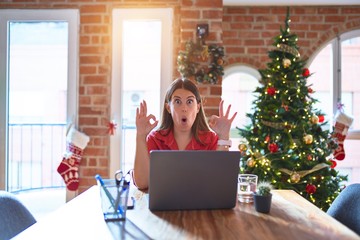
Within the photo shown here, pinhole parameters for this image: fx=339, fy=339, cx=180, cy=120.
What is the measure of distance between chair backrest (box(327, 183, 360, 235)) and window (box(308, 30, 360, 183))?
97.8 inches

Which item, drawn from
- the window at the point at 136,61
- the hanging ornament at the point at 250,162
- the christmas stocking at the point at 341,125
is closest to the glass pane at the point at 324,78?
the christmas stocking at the point at 341,125

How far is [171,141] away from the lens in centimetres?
171

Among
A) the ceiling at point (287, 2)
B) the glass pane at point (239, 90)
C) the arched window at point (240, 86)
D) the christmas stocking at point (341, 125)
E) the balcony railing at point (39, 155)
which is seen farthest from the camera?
the balcony railing at point (39, 155)

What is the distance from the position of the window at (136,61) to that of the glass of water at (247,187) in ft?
5.91

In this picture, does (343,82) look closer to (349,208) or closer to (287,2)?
(287,2)

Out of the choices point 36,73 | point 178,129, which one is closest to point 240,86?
point 36,73

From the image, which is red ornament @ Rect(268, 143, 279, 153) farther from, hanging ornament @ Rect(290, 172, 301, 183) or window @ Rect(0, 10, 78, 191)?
window @ Rect(0, 10, 78, 191)

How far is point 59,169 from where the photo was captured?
3.04 metres

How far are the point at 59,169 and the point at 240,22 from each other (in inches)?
94.1

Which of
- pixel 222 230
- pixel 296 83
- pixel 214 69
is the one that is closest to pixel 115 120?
pixel 214 69

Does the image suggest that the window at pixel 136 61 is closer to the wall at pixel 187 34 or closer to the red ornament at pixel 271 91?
the wall at pixel 187 34

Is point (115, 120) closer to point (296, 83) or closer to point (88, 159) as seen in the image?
point (88, 159)

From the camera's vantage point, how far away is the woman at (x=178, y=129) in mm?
1602

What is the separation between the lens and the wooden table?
941 mm
